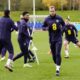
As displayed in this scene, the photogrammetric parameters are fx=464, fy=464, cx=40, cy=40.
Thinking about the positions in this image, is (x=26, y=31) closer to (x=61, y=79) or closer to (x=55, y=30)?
(x=55, y=30)

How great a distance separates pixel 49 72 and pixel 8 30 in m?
2.05

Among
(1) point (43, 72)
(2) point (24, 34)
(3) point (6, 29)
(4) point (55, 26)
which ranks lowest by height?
(1) point (43, 72)

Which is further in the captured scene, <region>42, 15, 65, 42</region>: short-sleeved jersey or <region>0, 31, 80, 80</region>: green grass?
<region>42, 15, 65, 42</region>: short-sleeved jersey

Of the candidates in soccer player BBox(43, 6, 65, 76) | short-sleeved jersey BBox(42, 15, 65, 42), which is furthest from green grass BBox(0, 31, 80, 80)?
short-sleeved jersey BBox(42, 15, 65, 42)

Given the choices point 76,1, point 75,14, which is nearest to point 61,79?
point 75,14

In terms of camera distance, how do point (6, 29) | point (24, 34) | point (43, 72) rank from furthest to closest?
point (24, 34), point (43, 72), point (6, 29)

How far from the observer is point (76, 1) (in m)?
110

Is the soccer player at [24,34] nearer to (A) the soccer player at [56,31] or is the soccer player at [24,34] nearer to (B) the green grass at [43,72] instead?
(B) the green grass at [43,72]

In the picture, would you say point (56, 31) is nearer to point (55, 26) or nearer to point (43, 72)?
point (55, 26)

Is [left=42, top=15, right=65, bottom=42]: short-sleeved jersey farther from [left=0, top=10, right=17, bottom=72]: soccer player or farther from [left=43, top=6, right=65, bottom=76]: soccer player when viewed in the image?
[left=0, top=10, right=17, bottom=72]: soccer player

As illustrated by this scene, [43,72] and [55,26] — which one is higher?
[55,26]

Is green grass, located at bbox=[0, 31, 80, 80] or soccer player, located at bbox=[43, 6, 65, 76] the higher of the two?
soccer player, located at bbox=[43, 6, 65, 76]

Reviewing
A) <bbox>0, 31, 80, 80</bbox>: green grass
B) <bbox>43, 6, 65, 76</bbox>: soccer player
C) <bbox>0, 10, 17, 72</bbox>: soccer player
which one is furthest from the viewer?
<bbox>0, 10, 17, 72</bbox>: soccer player

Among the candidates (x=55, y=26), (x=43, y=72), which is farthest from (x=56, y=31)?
(x=43, y=72)
